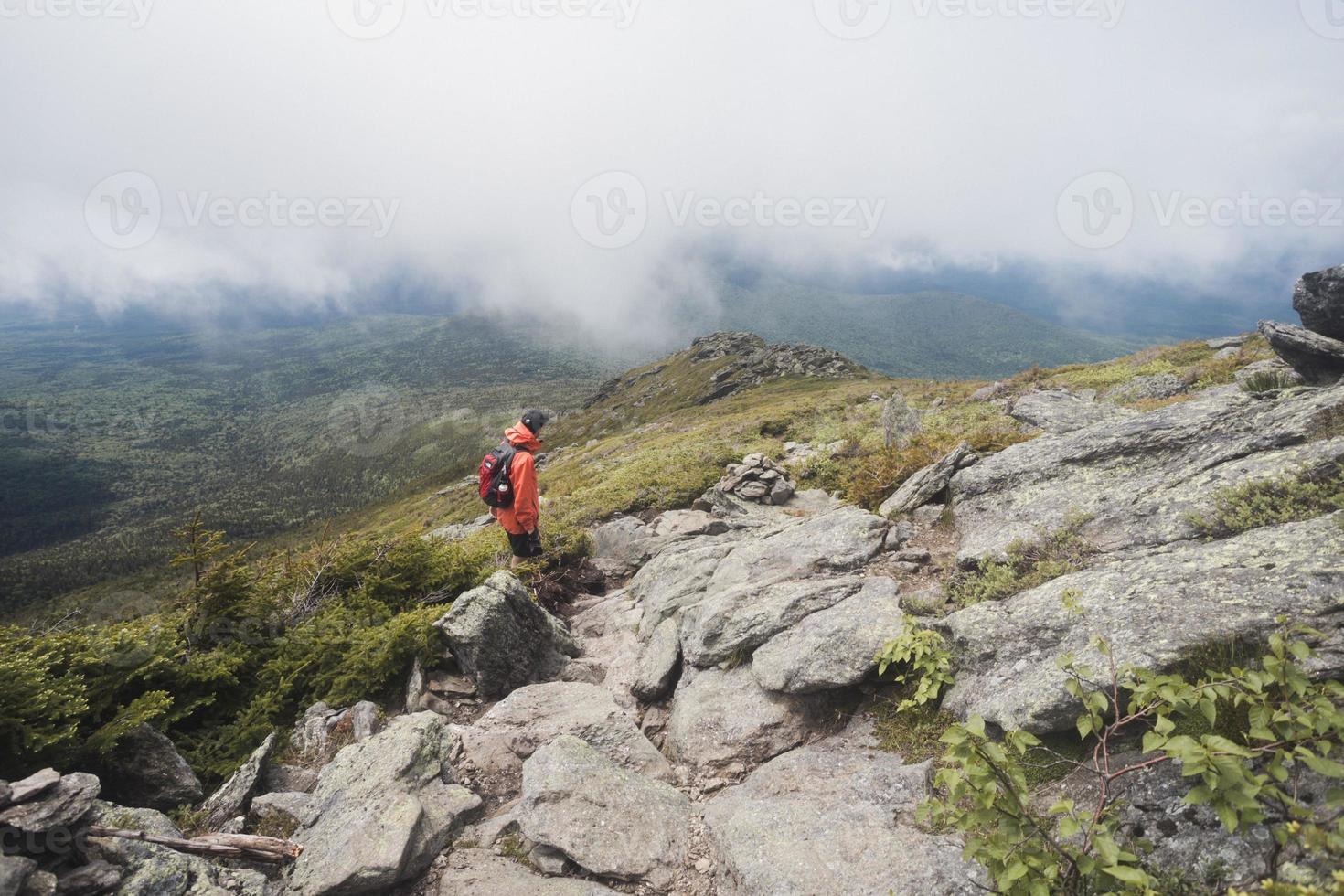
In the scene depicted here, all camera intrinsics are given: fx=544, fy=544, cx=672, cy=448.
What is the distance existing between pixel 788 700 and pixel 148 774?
7.72 m

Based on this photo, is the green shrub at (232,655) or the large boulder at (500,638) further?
the large boulder at (500,638)

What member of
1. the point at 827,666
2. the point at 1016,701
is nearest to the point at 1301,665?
the point at 1016,701

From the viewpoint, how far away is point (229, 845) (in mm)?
5148

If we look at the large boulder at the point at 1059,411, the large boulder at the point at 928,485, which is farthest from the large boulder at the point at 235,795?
the large boulder at the point at 1059,411

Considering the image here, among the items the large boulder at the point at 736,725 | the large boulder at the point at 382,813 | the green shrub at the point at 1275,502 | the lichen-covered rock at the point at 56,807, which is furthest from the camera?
the large boulder at the point at 736,725

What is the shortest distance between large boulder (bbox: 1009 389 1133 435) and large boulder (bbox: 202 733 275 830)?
16.1m

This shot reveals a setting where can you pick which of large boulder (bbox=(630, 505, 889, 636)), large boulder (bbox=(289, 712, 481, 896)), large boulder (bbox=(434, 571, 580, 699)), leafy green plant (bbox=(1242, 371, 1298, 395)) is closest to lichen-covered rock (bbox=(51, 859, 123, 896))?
large boulder (bbox=(289, 712, 481, 896))

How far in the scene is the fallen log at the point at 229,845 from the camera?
470 centimetres

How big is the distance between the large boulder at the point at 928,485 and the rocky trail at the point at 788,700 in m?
0.06

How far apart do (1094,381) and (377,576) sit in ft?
98.7

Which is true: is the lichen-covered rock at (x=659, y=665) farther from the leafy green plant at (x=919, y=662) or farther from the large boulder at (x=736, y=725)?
the leafy green plant at (x=919, y=662)

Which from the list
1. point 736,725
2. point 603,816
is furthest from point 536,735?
point 736,725

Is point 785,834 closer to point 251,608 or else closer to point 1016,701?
point 1016,701
